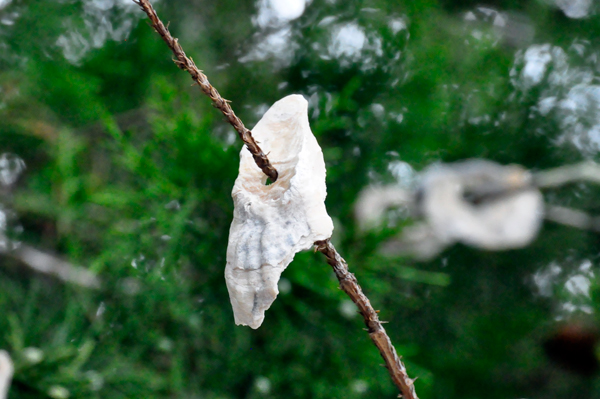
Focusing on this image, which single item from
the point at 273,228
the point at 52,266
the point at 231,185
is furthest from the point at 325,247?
the point at 52,266

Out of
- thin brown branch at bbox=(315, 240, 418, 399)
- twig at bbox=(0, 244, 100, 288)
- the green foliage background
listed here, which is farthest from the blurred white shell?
twig at bbox=(0, 244, 100, 288)

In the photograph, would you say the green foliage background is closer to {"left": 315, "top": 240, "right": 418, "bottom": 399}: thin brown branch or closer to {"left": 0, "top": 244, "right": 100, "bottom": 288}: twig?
{"left": 0, "top": 244, "right": 100, "bottom": 288}: twig

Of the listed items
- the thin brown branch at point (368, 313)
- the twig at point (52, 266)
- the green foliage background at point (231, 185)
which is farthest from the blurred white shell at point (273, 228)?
the twig at point (52, 266)

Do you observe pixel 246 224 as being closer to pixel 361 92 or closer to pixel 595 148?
pixel 361 92

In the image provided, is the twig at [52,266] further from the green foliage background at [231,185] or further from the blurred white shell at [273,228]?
the blurred white shell at [273,228]

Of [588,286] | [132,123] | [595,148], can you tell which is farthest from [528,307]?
[132,123]
